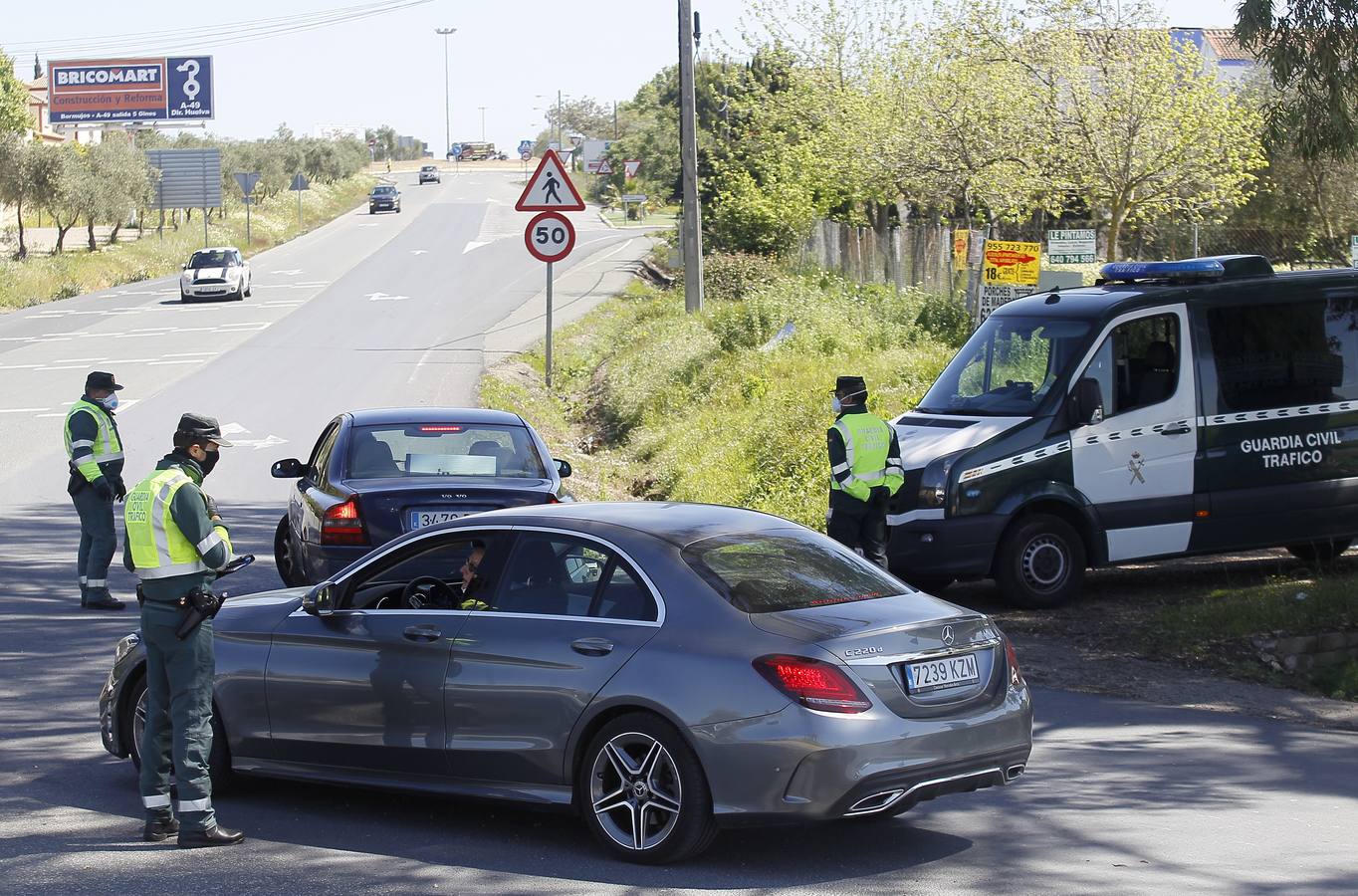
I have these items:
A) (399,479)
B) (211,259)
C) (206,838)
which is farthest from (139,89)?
(206,838)

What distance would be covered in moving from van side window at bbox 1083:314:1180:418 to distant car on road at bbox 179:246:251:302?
116ft

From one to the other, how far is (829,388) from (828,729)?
12530mm

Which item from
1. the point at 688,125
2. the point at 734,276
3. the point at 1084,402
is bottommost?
the point at 1084,402

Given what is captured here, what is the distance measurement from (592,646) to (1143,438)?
676 centimetres

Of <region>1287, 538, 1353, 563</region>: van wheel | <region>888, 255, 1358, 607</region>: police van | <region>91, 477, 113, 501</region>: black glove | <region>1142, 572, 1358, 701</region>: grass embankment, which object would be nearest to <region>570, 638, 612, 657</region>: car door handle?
<region>1142, 572, 1358, 701</region>: grass embankment

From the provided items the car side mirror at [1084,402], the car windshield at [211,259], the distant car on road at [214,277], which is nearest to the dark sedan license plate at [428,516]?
the car side mirror at [1084,402]

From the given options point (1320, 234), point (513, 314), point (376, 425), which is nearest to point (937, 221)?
point (1320, 234)

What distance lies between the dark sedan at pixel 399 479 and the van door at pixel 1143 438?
156 inches

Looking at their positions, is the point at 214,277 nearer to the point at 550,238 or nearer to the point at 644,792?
the point at 550,238

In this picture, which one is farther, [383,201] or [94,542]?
[383,201]

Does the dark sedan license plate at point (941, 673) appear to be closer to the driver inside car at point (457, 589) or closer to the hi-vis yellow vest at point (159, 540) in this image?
the driver inside car at point (457, 589)

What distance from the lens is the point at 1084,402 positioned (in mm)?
11500

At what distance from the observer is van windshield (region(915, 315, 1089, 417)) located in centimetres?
1178

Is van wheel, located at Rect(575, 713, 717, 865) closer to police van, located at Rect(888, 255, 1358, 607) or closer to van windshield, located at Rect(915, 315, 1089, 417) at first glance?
police van, located at Rect(888, 255, 1358, 607)
